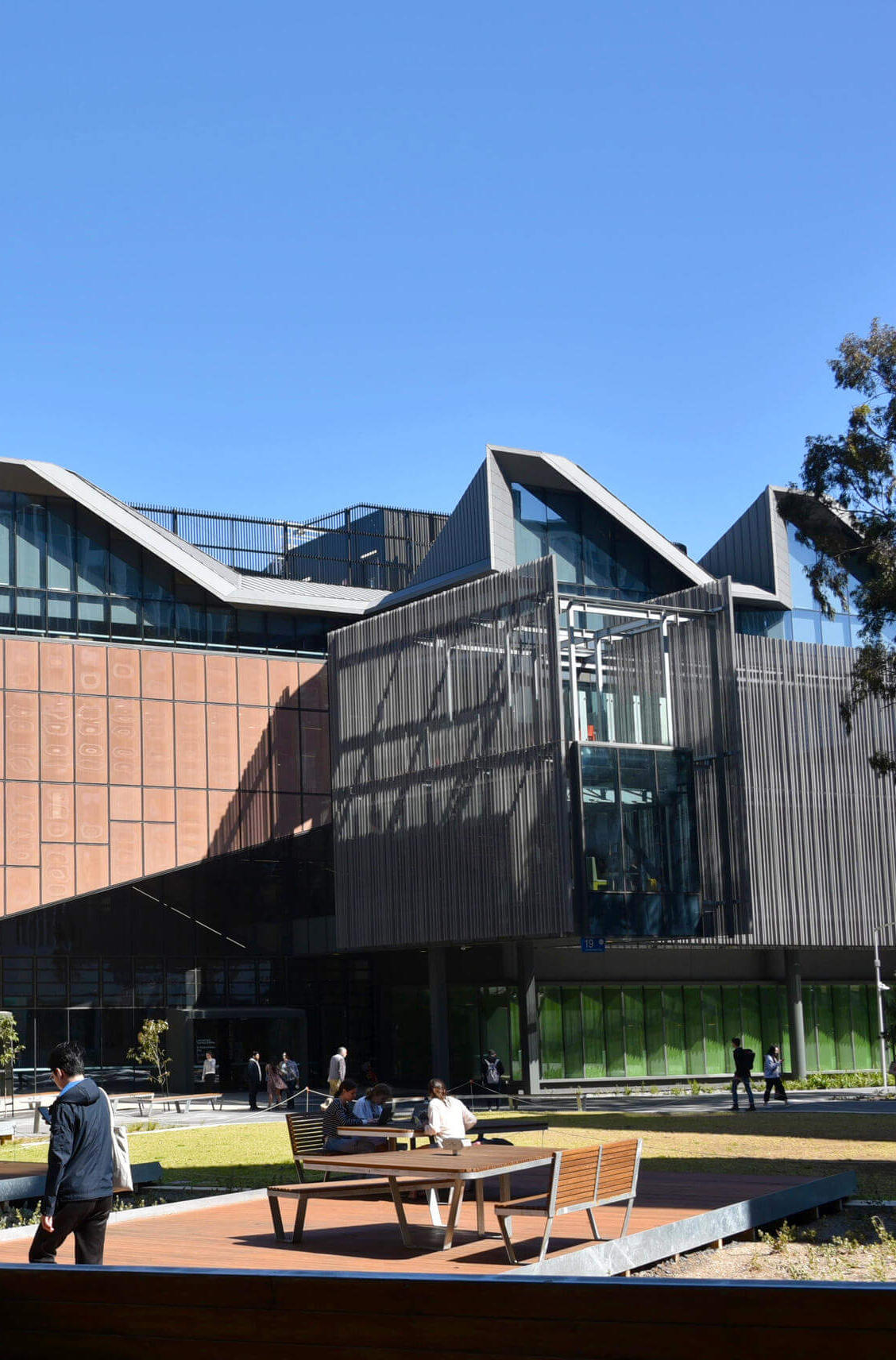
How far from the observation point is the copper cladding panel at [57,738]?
47094 millimetres

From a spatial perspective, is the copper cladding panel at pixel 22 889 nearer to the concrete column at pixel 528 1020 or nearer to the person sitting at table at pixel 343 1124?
the concrete column at pixel 528 1020

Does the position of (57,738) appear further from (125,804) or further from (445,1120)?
(445,1120)

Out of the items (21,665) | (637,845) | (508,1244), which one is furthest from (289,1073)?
(508,1244)

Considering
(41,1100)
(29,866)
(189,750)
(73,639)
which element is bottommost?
(41,1100)

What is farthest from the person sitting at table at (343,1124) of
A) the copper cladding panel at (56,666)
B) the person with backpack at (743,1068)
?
the copper cladding panel at (56,666)

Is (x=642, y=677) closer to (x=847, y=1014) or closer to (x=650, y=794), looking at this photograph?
(x=650, y=794)

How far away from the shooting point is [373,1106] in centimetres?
1655

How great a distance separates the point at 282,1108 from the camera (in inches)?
1485

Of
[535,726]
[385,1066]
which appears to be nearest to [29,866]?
[385,1066]

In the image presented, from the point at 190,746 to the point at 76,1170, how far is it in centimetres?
4095

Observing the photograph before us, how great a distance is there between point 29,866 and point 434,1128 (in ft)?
114

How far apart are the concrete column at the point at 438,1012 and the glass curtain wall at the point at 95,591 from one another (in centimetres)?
1359

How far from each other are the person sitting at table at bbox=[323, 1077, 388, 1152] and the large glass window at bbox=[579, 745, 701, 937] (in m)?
21.5

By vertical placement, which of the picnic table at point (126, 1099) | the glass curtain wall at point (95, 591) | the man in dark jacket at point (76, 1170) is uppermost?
A: the glass curtain wall at point (95, 591)
